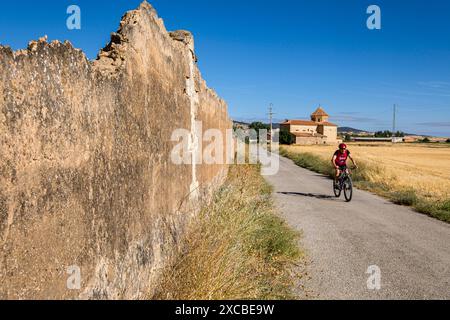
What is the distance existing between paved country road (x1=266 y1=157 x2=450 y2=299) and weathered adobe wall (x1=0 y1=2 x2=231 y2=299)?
7.57 ft

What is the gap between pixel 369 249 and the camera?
6.64 meters

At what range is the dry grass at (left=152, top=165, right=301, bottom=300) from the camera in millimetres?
3748

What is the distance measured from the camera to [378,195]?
1380 centimetres

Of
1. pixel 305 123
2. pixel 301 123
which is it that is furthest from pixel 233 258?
pixel 305 123

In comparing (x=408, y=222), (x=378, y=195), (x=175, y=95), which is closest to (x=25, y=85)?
(x=175, y=95)

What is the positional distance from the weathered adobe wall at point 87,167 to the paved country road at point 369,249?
2.31 metres

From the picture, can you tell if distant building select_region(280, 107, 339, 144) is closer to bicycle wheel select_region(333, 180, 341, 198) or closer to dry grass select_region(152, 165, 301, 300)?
bicycle wheel select_region(333, 180, 341, 198)

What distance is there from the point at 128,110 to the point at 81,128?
2.78 feet

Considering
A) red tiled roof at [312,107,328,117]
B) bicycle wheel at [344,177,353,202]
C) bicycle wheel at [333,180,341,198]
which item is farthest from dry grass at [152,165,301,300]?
red tiled roof at [312,107,328,117]

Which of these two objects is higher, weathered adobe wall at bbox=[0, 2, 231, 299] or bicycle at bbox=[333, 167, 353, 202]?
weathered adobe wall at bbox=[0, 2, 231, 299]

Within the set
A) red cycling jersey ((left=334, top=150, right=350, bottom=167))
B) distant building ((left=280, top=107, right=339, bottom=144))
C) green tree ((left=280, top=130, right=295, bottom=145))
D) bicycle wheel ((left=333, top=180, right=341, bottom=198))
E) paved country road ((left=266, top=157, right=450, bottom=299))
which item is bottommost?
paved country road ((left=266, top=157, right=450, bottom=299))

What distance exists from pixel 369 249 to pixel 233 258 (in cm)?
313

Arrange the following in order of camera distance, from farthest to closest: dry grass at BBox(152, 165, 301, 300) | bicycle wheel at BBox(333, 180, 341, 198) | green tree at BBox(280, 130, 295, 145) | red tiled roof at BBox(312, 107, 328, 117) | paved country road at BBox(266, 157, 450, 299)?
1. red tiled roof at BBox(312, 107, 328, 117)
2. green tree at BBox(280, 130, 295, 145)
3. bicycle wheel at BBox(333, 180, 341, 198)
4. paved country road at BBox(266, 157, 450, 299)
5. dry grass at BBox(152, 165, 301, 300)

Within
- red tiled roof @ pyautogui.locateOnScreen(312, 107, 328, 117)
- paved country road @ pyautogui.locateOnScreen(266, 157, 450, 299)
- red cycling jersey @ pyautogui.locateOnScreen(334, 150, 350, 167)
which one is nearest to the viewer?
paved country road @ pyautogui.locateOnScreen(266, 157, 450, 299)
